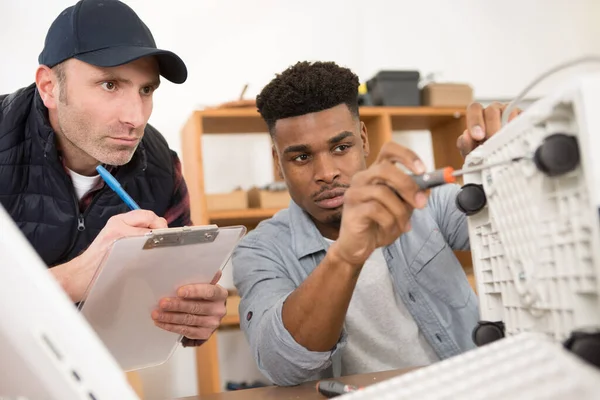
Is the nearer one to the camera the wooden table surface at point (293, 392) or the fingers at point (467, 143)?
the wooden table surface at point (293, 392)

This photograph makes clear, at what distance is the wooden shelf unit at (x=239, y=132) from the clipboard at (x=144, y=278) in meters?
1.27

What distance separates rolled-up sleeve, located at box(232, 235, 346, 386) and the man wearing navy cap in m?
0.18

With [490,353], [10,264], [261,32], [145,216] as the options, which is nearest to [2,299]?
[10,264]

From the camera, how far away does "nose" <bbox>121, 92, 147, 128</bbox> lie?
124 cm

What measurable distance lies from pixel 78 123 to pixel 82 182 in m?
0.16

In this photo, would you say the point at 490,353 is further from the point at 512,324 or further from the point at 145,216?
the point at 145,216

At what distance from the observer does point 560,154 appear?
18.1 inches

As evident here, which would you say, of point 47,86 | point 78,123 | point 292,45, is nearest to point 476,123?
point 78,123

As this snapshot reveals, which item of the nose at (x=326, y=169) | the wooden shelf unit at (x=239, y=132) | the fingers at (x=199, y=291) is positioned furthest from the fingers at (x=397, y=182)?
the wooden shelf unit at (x=239, y=132)

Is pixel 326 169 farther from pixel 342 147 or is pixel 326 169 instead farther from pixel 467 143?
pixel 467 143

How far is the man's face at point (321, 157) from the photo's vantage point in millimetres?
1253

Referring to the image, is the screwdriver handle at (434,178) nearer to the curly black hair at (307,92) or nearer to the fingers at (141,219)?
the fingers at (141,219)

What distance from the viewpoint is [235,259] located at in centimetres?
122

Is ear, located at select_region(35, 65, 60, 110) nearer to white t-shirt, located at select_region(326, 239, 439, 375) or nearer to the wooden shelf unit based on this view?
white t-shirt, located at select_region(326, 239, 439, 375)
